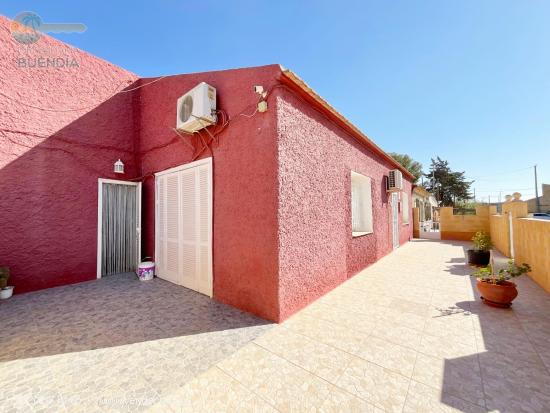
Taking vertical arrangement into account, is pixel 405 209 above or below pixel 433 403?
above

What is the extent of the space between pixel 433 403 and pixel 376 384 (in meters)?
0.45

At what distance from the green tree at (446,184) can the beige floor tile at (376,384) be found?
3923 cm

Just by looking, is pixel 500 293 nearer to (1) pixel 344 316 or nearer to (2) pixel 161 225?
(1) pixel 344 316

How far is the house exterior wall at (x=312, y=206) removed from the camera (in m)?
3.54

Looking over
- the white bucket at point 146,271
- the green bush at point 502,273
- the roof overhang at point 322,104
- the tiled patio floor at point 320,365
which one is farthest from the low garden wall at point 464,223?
the white bucket at point 146,271

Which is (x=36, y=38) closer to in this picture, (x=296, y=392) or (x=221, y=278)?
(x=221, y=278)

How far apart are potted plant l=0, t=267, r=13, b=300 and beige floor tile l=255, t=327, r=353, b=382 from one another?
539 centimetres

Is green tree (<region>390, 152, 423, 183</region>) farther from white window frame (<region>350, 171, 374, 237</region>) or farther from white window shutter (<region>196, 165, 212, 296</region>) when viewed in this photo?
white window shutter (<region>196, 165, 212, 296</region>)

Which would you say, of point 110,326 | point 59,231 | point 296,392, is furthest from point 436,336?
point 59,231

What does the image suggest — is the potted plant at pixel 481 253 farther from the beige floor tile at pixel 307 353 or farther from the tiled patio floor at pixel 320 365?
→ the beige floor tile at pixel 307 353

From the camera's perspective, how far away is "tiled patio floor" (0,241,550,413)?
1.95 meters

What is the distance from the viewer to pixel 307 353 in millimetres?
2611

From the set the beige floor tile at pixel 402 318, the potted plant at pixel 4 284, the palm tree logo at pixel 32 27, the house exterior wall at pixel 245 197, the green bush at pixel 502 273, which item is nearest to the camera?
the beige floor tile at pixel 402 318

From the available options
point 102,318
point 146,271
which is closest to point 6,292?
point 146,271
